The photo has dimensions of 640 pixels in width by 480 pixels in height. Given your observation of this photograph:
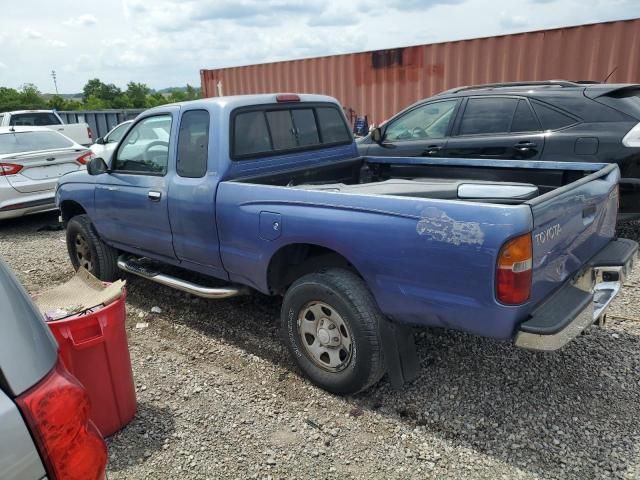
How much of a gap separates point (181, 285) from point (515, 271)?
2.57m

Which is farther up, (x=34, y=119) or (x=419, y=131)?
(x=34, y=119)

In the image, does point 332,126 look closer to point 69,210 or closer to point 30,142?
point 69,210

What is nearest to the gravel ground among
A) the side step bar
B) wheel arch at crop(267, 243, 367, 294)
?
the side step bar

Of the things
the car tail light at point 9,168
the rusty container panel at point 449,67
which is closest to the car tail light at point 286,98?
the car tail light at point 9,168

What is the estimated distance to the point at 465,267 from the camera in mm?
2402

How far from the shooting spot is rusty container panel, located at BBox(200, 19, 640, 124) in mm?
8570

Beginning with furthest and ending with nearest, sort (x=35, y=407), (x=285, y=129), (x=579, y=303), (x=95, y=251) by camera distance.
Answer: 1. (x=95, y=251)
2. (x=285, y=129)
3. (x=579, y=303)
4. (x=35, y=407)

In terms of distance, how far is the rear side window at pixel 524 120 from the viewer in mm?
5559

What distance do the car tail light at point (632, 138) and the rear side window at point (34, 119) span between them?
1250 cm

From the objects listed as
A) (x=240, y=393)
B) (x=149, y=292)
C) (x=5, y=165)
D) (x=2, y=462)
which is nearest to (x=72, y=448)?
(x=2, y=462)

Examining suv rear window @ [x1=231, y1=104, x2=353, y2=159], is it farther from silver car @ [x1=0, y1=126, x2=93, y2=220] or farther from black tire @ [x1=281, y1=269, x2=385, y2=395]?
silver car @ [x1=0, y1=126, x2=93, y2=220]

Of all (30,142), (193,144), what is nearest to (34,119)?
(30,142)

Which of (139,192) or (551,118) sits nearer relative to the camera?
(139,192)

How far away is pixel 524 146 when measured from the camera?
18.1 feet
